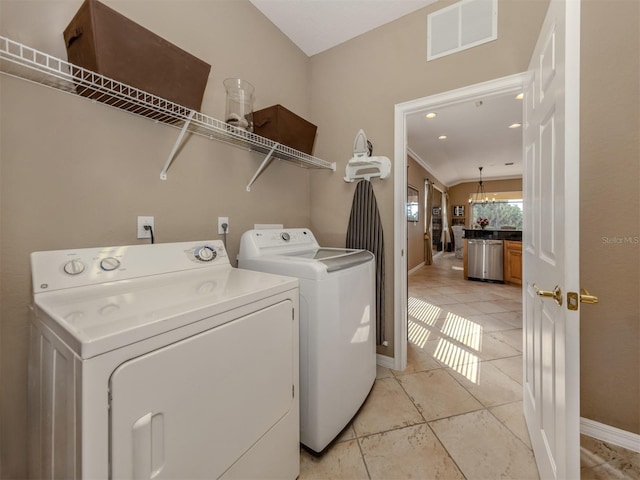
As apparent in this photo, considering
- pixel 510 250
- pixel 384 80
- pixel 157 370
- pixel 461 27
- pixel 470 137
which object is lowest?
pixel 157 370

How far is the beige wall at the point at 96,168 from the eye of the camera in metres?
0.91

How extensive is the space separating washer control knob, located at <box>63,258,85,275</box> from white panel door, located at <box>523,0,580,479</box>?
5.38ft

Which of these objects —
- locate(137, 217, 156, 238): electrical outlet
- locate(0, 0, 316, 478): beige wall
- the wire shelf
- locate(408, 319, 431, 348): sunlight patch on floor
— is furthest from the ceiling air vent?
locate(408, 319, 431, 348): sunlight patch on floor

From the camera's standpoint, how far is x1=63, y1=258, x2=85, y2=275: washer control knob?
36.4 inches

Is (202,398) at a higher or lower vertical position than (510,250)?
lower

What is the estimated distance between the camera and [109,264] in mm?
1021

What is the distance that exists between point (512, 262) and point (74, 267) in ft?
18.9

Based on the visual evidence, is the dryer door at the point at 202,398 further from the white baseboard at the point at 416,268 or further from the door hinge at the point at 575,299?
the white baseboard at the point at 416,268

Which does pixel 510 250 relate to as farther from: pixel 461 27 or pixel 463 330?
pixel 461 27

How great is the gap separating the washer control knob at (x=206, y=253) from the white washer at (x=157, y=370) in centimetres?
15

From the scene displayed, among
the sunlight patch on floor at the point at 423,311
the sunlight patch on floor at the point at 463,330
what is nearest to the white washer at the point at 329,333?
the sunlight patch on floor at the point at 463,330

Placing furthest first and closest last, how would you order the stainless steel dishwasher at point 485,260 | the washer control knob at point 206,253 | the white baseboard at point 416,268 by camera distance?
the white baseboard at point 416,268 → the stainless steel dishwasher at point 485,260 → the washer control knob at point 206,253

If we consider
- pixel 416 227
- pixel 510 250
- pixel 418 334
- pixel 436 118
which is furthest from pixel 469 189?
pixel 418 334

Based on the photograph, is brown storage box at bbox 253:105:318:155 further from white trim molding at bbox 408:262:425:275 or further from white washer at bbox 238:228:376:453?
white trim molding at bbox 408:262:425:275
